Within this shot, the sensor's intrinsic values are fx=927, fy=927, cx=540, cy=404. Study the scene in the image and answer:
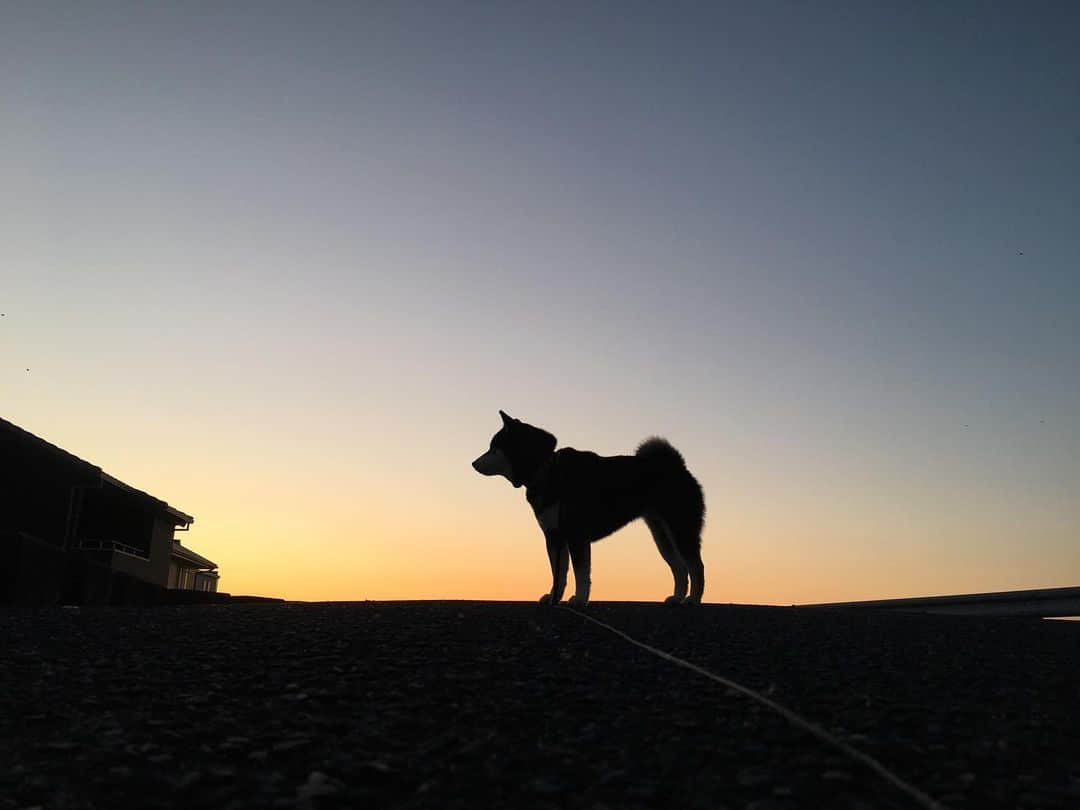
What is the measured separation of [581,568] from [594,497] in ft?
3.04

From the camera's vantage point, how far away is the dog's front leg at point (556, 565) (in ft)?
31.8

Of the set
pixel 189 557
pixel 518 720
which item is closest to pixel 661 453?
pixel 518 720

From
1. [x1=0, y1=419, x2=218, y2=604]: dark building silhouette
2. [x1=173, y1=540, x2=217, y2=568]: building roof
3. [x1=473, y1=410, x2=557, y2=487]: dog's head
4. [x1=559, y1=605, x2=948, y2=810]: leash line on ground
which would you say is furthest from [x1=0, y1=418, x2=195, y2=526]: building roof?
[x1=559, y1=605, x2=948, y2=810]: leash line on ground

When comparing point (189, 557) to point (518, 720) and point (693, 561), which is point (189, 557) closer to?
point (693, 561)

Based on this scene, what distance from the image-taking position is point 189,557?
3341cm

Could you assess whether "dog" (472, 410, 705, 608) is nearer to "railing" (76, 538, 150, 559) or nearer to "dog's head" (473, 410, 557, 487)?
"dog's head" (473, 410, 557, 487)

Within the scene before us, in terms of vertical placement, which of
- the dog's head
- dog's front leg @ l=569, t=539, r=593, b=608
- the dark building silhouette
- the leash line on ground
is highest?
the dark building silhouette

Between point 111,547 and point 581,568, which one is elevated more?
point 111,547

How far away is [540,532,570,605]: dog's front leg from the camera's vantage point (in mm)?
9695

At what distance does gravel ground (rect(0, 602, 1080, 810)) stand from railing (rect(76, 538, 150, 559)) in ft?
67.9

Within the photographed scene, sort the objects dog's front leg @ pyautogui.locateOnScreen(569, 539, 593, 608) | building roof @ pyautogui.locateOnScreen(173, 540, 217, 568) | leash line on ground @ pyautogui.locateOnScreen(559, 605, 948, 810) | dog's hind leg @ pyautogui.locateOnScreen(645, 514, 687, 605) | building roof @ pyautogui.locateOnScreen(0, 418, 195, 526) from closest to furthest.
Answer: leash line on ground @ pyautogui.locateOnScreen(559, 605, 948, 810) → dog's front leg @ pyautogui.locateOnScreen(569, 539, 593, 608) → dog's hind leg @ pyautogui.locateOnScreen(645, 514, 687, 605) → building roof @ pyautogui.locateOnScreen(0, 418, 195, 526) → building roof @ pyautogui.locateOnScreen(173, 540, 217, 568)

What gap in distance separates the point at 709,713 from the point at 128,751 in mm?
2405

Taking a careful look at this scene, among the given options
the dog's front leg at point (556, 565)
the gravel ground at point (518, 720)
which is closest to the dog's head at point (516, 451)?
the dog's front leg at point (556, 565)

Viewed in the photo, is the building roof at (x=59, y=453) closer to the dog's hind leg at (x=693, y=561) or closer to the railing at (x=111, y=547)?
the railing at (x=111, y=547)
